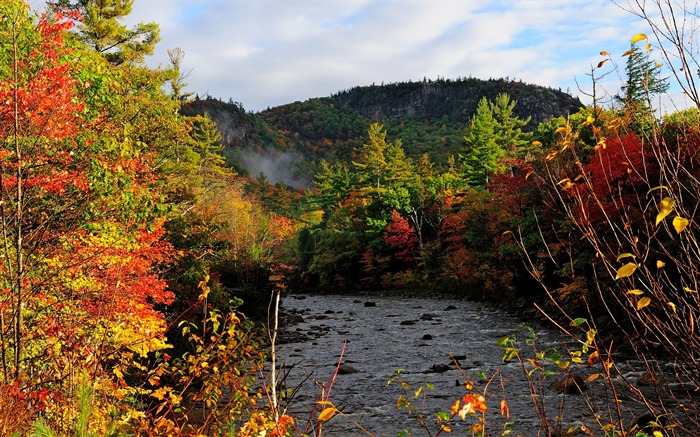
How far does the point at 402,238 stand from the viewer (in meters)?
47.6

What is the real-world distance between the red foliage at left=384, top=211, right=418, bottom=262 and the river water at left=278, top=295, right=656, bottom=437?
11.7 metres

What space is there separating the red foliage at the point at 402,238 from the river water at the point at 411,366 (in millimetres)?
11706

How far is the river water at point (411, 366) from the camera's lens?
1169cm

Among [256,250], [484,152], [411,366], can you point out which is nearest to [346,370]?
[411,366]

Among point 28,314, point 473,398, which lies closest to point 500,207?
point 28,314

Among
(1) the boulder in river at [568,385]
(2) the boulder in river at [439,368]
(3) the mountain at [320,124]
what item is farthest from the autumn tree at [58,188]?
(3) the mountain at [320,124]

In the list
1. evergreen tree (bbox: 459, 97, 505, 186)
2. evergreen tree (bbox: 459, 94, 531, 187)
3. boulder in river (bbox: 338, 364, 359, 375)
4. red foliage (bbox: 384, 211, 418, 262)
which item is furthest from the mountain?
boulder in river (bbox: 338, 364, 359, 375)

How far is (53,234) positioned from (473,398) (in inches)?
324

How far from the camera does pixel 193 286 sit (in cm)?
2278

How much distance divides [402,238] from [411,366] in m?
30.4

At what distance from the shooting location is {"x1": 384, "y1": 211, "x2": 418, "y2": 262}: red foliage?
47531mm

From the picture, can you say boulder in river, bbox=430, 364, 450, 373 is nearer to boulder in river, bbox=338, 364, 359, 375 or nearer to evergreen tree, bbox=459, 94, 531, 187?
boulder in river, bbox=338, 364, 359, 375

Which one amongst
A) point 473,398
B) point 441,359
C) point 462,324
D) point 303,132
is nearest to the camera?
point 473,398

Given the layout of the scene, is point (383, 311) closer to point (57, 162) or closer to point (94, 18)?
point (94, 18)
